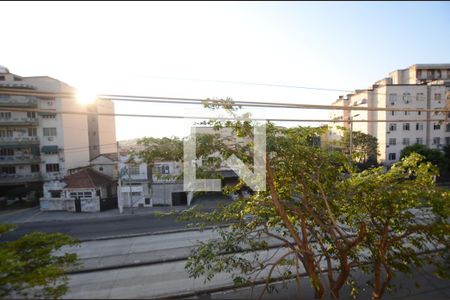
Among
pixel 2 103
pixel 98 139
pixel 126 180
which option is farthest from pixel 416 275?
pixel 2 103

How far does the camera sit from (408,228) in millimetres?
2754

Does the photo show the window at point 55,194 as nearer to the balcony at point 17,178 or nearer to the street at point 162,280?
the balcony at point 17,178

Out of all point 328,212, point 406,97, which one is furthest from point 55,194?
point 406,97

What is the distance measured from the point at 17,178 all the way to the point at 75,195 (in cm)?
461

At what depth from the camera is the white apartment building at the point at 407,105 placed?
51.6 feet

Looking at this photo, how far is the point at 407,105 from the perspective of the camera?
15672 millimetres

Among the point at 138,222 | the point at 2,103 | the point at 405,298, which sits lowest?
the point at 138,222

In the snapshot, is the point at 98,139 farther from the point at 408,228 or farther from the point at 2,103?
the point at 408,228

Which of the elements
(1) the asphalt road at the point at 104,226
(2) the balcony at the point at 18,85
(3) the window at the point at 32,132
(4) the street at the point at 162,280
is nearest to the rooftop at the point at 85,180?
(1) the asphalt road at the point at 104,226

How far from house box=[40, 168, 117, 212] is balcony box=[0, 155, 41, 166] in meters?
2.69

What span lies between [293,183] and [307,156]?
43 cm

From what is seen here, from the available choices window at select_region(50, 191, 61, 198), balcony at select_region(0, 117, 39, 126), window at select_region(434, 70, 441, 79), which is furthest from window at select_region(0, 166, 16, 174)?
window at select_region(434, 70, 441, 79)

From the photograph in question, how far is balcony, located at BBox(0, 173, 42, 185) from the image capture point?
555 inches

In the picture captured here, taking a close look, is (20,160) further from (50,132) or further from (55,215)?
(55,215)
